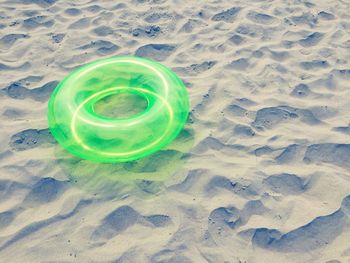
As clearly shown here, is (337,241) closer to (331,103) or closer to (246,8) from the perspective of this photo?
(331,103)

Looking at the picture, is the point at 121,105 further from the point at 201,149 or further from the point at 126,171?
the point at 201,149

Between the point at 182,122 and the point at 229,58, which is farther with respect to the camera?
the point at 229,58

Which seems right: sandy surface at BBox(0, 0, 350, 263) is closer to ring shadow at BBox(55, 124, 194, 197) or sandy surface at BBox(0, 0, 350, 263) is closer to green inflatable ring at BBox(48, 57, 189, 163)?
ring shadow at BBox(55, 124, 194, 197)

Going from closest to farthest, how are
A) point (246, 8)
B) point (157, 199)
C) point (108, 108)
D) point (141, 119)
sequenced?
point (157, 199), point (141, 119), point (108, 108), point (246, 8)

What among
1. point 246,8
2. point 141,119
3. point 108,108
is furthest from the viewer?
point 246,8

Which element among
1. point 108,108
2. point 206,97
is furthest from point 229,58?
point 108,108

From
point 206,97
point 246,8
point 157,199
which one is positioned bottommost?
point 157,199
